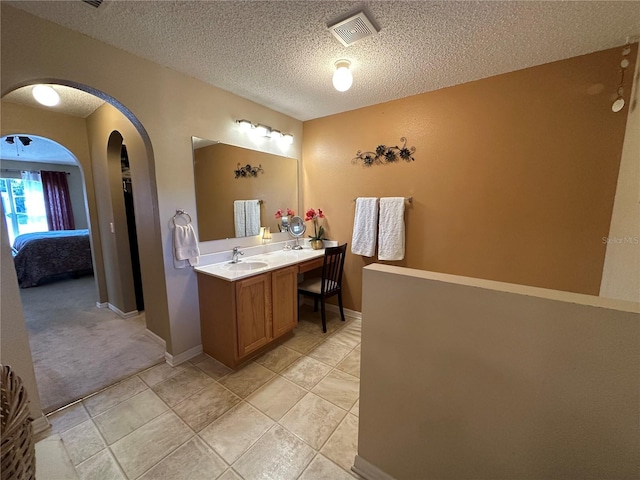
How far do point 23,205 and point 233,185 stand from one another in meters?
6.40

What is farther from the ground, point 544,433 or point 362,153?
point 362,153

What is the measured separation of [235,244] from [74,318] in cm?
223

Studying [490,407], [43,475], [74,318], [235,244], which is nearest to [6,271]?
[43,475]

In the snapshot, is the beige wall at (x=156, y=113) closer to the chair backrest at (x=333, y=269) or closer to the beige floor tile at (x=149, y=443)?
the beige floor tile at (x=149, y=443)

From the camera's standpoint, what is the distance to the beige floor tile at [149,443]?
4.22 ft

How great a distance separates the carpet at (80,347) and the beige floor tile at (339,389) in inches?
57.6

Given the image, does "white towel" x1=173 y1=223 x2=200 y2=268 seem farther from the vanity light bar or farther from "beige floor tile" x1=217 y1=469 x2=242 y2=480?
"beige floor tile" x1=217 y1=469 x2=242 y2=480

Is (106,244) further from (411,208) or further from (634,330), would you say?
(634,330)

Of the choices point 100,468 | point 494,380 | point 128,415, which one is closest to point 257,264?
point 128,415

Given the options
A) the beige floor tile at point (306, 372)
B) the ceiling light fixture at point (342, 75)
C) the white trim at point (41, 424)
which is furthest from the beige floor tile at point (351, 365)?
the ceiling light fixture at point (342, 75)

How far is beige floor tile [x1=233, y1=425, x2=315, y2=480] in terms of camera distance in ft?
4.10

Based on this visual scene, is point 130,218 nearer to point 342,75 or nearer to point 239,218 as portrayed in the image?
point 239,218

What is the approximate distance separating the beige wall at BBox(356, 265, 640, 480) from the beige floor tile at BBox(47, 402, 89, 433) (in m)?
1.81

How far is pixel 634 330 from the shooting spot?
2.21 feet
